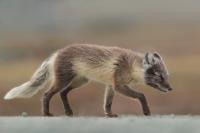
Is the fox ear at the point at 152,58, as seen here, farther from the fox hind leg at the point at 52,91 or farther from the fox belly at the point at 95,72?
the fox hind leg at the point at 52,91

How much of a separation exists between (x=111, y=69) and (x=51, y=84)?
0.40 metres

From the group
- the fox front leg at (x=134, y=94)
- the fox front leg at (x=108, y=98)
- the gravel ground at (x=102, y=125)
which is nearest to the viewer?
the gravel ground at (x=102, y=125)

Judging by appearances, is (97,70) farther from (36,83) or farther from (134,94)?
(36,83)

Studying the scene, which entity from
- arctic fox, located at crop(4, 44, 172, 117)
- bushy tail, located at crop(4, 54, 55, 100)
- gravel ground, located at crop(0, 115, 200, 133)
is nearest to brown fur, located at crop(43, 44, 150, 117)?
arctic fox, located at crop(4, 44, 172, 117)

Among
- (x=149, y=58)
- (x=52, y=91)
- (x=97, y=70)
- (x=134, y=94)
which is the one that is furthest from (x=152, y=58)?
(x=52, y=91)

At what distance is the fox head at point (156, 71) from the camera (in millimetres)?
4301

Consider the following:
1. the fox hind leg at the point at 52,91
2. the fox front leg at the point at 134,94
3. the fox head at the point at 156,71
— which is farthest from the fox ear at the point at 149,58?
the fox hind leg at the point at 52,91

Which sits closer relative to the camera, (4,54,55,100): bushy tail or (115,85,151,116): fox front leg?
(115,85,151,116): fox front leg

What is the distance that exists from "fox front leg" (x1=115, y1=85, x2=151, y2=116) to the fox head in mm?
121

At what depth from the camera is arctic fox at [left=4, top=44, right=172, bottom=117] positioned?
4312mm

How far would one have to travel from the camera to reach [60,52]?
4398mm

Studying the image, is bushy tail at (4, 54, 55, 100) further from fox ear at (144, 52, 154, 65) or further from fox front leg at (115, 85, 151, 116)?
fox ear at (144, 52, 154, 65)

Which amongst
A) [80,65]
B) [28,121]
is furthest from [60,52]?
[28,121]

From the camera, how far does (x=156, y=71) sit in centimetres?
431
